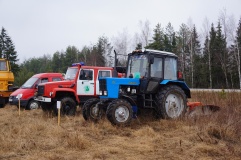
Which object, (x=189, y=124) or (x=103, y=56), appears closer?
(x=189, y=124)

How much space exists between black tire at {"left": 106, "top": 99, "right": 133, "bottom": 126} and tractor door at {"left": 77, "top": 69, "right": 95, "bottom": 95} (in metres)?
3.89

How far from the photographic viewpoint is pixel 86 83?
12.1 meters

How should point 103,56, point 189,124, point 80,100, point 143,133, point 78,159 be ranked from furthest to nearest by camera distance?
point 103,56, point 80,100, point 189,124, point 143,133, point 78,159

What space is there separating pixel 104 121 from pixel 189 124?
8.02ft

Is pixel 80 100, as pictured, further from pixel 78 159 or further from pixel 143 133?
pixel 78 159

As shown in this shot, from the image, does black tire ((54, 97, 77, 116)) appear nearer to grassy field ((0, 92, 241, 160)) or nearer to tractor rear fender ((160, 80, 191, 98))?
grassy field ((0, 92, 241, 160))

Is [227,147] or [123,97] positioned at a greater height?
[123,97]

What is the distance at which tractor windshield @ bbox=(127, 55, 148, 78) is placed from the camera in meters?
9.38

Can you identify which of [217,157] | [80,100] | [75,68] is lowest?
[217,157]

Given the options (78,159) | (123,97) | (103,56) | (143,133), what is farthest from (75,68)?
(103,56)

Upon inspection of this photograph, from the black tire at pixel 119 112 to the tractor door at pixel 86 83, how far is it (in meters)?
3.89

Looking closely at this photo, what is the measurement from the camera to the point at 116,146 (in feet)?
20.8

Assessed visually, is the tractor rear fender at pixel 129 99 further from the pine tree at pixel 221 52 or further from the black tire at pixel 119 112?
the pine tree at pixel 221 52

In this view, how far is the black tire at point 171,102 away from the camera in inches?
358
